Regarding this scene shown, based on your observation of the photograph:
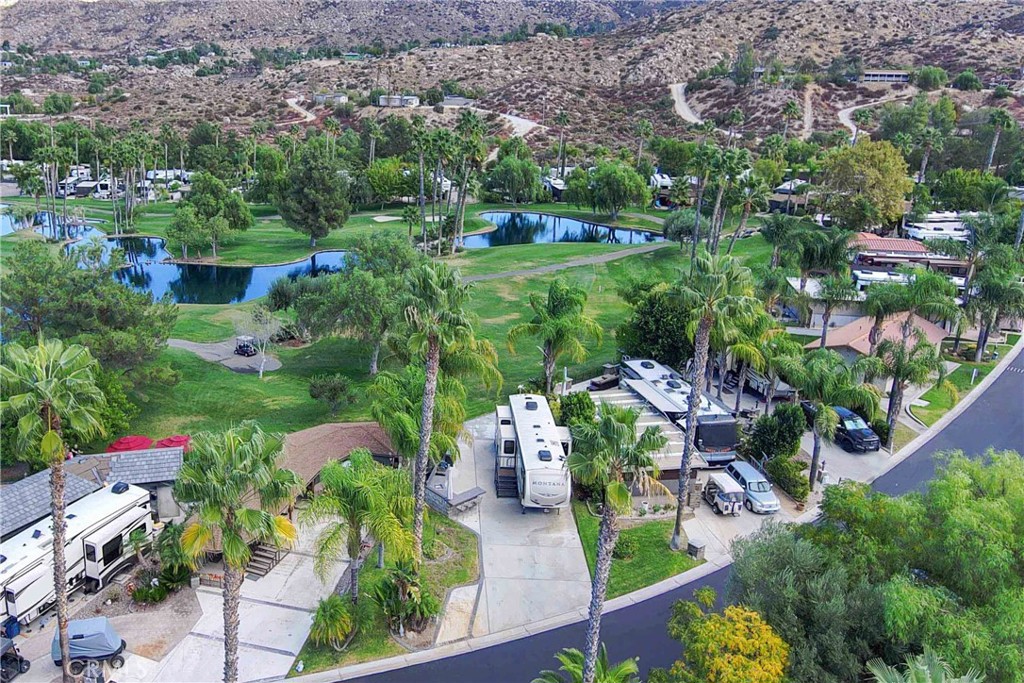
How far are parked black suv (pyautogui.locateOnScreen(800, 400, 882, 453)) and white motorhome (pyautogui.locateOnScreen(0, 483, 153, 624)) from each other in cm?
3143

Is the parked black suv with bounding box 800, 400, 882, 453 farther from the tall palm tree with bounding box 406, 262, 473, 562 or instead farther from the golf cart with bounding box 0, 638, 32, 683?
the golf cart with bounding box 0, 638, 32, 683

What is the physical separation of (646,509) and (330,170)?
2445 inches

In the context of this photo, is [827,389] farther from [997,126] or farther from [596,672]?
[997,126]

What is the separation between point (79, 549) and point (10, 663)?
4.14m

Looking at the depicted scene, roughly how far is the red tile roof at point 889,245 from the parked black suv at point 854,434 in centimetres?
3049

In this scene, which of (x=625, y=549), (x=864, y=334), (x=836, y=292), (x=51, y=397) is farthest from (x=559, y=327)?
(x=51, y=397)

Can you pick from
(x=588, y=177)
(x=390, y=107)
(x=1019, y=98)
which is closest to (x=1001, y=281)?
(x=588, y=177)

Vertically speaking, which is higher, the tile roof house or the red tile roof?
the red tile roof

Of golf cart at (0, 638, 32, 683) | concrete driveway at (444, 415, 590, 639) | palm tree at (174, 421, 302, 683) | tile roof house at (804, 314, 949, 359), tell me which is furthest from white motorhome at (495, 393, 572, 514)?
tile roof house at (804, 314, 949, 359)

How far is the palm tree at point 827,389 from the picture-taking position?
32.6 metres

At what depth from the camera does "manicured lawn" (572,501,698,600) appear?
89.8 feet

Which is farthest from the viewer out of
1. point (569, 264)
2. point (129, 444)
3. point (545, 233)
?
point (545, 233)

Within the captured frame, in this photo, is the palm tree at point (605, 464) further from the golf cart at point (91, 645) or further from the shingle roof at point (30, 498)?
the shingle roof at point (30, 498)

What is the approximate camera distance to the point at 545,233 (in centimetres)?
9625
